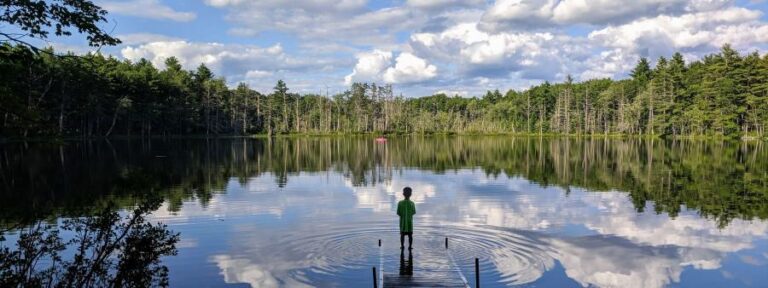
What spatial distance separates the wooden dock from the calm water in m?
0.21

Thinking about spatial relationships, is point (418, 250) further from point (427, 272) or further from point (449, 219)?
point (449, 219)

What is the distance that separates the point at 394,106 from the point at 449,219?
520 feet

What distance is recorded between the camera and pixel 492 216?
23859 mm

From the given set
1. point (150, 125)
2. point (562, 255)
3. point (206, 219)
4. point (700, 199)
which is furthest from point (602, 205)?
point (150, 125)

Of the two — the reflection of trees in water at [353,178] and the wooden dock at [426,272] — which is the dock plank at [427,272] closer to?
the wooden dock at [426,272]

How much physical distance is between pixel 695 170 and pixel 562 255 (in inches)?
1314

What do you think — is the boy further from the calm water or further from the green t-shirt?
the calm water

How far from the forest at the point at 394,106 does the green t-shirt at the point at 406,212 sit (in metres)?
56.4

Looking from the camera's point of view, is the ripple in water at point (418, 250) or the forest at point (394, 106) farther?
the forest at point (394, 106)

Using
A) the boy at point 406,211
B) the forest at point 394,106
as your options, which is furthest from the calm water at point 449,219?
the forest at point 394,106

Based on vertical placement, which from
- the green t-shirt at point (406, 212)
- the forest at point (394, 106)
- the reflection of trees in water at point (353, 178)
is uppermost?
the forest at point (394, 106)

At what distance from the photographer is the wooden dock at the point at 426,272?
12.8 m

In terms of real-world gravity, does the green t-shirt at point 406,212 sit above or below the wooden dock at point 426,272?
above

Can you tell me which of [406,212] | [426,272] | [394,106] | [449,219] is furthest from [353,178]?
[394,106]
